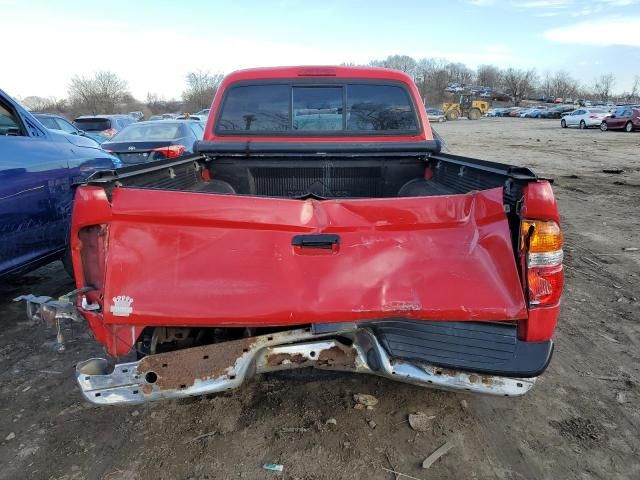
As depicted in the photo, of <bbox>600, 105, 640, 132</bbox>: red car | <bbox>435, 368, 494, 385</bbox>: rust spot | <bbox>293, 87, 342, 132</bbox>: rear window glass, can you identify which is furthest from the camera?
<bbox>600, 105, 640, 132</bbox>: red car

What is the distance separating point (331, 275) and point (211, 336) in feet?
2.70

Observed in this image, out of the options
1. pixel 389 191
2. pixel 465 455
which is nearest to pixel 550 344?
pixel 465 455

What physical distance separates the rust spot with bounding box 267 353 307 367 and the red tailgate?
28cm

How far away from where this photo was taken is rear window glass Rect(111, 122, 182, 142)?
9375 millimetres

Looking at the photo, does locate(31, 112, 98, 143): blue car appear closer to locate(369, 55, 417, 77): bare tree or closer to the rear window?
the rear window

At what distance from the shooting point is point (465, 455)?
98.5 inches

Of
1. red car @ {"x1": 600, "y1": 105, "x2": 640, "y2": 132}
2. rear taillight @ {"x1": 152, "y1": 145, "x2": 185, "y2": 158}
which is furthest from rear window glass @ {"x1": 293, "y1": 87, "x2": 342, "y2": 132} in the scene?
red car @ {"x1": 600, "y1": 105, "x2": 640, "y2": 132}

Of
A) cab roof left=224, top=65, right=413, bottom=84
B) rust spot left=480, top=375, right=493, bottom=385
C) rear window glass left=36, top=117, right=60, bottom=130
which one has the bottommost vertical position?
rust spot left=480, top=375, right=493, bottom=385

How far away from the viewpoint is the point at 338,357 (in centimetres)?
239

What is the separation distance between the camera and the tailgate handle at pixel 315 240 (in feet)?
7.36

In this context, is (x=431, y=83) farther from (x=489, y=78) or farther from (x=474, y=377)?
(x=474, y=377)

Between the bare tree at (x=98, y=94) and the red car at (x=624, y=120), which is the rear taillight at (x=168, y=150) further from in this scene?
the bare tree at (x=98, y=94)

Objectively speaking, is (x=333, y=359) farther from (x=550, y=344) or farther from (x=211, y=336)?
(x=550, y=344)

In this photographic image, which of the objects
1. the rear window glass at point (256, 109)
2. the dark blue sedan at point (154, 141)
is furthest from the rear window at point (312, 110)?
the dark blue sedan at point (154, 141)
